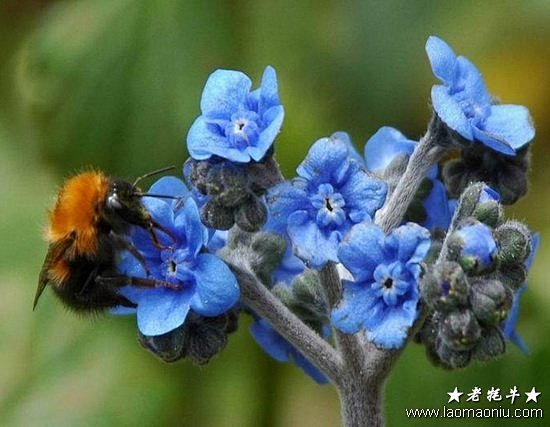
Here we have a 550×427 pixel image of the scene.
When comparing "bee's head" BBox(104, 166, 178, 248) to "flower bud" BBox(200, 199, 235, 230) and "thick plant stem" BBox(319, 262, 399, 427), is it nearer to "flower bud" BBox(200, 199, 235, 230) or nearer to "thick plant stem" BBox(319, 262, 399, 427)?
"flower bud" BBox(200, 199, 235, 230)

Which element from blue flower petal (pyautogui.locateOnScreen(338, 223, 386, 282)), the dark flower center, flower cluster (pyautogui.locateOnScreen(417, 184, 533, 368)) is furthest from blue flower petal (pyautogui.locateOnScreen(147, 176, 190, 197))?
flower cluster (pyautogui.locateOnScreen(417, 184, 533, 368))

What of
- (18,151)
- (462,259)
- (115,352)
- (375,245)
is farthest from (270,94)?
(18,151)

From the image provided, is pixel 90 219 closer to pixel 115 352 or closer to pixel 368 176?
pixel 368 176

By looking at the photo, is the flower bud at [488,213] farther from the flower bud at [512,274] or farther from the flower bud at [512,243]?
the flower bud at [512,274]

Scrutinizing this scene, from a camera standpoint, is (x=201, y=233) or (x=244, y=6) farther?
(x=244, y=6)

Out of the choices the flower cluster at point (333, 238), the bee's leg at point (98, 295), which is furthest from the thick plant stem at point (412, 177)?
the bee's leg at point (98, 295)

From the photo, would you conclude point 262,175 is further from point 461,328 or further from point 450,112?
point 461,328
